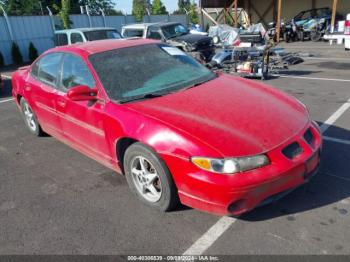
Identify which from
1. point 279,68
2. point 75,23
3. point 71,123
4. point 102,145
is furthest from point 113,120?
point 75,23

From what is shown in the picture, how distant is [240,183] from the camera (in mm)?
2545

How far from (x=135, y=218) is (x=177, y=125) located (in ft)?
3.22

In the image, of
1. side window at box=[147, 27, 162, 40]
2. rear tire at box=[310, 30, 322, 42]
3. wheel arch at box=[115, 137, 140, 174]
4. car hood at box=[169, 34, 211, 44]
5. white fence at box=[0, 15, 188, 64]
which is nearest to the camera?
wheel arch at box=[115, 137, 140, 174]

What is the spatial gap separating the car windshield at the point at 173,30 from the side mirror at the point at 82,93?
32.3 ft

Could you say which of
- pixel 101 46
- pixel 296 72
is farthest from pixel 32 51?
pixel 101 46

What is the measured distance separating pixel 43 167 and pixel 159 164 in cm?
217

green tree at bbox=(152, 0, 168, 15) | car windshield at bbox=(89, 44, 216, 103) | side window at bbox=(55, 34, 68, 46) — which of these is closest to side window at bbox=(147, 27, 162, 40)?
side window at bbox=(55, 34, 68, 46)

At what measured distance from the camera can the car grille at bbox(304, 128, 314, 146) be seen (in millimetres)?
2978

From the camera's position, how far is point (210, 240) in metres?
2.74

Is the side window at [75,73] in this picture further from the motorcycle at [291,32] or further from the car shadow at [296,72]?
the motorcycle at [291,32]

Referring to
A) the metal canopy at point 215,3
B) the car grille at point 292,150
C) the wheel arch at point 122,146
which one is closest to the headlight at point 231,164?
the car grille at point 292,150

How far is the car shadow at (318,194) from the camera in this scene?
118 inches

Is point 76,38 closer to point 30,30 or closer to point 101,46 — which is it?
point 30,30

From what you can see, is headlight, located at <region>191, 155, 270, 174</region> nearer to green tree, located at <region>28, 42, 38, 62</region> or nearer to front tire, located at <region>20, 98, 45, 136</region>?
front tire, located at <region>20, 98, 45, 136</region>
